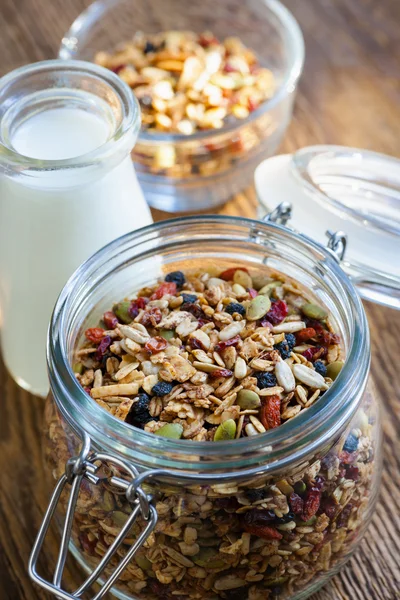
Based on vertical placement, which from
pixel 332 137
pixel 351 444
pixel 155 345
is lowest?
pixel 332 137

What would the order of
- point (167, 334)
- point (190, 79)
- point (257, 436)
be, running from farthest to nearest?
point (190, 79), point (167, 334), point (257, 436)

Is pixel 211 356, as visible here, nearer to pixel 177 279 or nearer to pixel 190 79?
pixel 177 279

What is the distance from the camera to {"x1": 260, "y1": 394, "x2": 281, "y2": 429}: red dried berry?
62cm

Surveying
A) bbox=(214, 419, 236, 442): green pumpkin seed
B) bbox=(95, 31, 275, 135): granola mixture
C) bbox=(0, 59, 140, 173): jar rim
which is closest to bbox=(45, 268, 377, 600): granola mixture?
bbox=(214, 419, 236, 442): green pumpkin seed

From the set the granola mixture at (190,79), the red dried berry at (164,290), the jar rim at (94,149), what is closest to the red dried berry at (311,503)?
the red dried berry at (164,290)

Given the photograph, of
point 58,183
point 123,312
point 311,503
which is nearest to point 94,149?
point 58,183

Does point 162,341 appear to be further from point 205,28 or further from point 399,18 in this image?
point 399,18

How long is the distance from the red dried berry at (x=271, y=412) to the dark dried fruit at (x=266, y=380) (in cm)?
1

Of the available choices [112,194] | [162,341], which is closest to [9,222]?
[112,194]

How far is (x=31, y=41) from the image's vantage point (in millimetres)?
1253

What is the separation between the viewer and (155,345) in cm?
67

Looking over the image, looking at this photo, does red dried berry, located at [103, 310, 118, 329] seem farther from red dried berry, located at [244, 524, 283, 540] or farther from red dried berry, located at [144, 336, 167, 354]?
red dried berry, located at [244, 524, 283, 540]

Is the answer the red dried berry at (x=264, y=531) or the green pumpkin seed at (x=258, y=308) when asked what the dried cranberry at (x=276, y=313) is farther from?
the red dried berry at (x=264, y=531)

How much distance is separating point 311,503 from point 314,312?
0.55 feet
